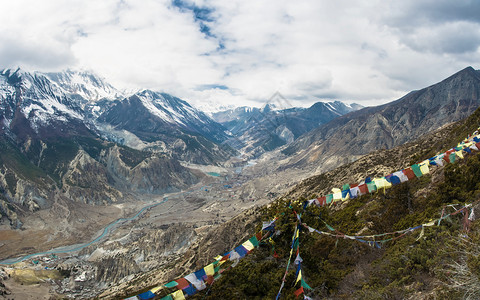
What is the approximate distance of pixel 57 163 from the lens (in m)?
175

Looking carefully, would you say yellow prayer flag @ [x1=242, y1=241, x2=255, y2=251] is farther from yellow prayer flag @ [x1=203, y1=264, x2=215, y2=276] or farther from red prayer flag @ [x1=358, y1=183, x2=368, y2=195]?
red prayer flag @ [x1=358, y1=183, x2=368, y2=195]

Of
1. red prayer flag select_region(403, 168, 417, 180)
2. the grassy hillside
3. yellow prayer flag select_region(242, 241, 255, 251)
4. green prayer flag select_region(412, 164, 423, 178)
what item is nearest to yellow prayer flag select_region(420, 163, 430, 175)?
green prayer flag select_region(412, 164, 423, 178)

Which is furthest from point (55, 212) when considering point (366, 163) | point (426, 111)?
point (426, 111)

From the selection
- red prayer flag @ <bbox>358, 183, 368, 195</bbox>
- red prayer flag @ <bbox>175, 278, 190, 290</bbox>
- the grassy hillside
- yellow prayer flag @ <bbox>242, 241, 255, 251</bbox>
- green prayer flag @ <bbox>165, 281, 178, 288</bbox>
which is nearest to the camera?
the grassy hillside

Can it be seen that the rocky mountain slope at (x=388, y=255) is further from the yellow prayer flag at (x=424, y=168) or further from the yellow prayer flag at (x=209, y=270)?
the yellow prayer flag at (x=424, y=168)

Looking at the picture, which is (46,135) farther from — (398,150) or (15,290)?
(398,150)

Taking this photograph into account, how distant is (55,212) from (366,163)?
134m

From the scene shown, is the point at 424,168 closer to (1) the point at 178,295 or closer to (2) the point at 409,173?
(2) the point at 409,173

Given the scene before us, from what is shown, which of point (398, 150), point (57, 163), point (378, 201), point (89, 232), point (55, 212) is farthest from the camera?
point (57, 163)

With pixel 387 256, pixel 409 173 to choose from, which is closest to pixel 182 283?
pixel 387 256

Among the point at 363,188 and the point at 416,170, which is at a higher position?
the point at 416,170

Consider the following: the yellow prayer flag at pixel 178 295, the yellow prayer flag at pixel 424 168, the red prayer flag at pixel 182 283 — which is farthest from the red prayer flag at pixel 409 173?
the yellow prayer flag at pixel 178 295

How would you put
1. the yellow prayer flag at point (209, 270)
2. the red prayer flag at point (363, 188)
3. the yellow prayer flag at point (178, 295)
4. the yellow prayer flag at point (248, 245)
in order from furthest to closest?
1. the red prayer flag at point (363, 188)
2. the yellow prayer flag at point (248, 245)
3. the yellow prayer flag at point (209, 270)
4. the yellow prayer flag at point (178, 295)

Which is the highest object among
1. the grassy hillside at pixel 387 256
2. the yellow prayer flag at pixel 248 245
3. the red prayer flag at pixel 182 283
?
the yellow prayer flag at pixel 248 245
